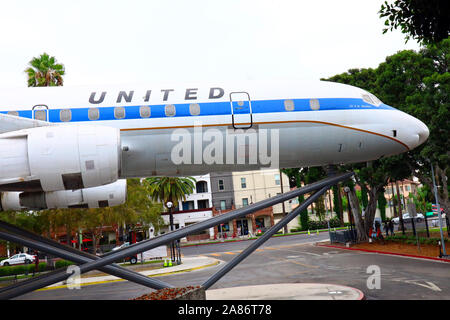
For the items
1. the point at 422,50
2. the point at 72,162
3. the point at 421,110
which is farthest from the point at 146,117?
the point at 422,50

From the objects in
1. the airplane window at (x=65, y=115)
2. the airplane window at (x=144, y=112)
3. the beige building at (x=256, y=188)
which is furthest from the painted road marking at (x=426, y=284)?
the beige building at (x=256, y=188)

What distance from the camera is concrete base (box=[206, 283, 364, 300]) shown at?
14562 millimetres

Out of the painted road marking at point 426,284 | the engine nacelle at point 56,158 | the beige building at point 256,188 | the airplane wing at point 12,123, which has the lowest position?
the painted road marking at point 426,284

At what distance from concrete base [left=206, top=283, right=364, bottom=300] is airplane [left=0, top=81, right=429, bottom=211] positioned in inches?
233

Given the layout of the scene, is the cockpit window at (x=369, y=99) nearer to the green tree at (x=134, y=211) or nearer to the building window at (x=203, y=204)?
the green tree at (x=134, y=211)

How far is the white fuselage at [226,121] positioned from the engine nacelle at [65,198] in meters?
1.80

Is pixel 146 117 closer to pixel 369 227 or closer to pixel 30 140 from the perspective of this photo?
pixel 30 140

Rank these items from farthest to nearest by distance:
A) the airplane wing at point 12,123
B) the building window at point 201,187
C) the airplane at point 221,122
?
the building window at point 201,187, the airplane at point 221,122, the airplane wing at point 12,123

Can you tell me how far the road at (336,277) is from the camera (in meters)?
15.5

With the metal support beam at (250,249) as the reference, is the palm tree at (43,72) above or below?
above

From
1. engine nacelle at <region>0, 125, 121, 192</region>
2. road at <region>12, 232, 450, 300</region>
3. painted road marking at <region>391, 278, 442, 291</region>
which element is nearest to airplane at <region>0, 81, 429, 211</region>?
engine nacelle at <region>0, 125, 121, 192</region>

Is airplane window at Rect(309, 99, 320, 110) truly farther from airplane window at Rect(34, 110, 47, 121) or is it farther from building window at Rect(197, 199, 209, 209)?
building window at Rect(197, 199, 209, 209)

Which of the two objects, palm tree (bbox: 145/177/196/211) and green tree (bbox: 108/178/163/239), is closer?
green tree (bbox: 108/178/163/239)
